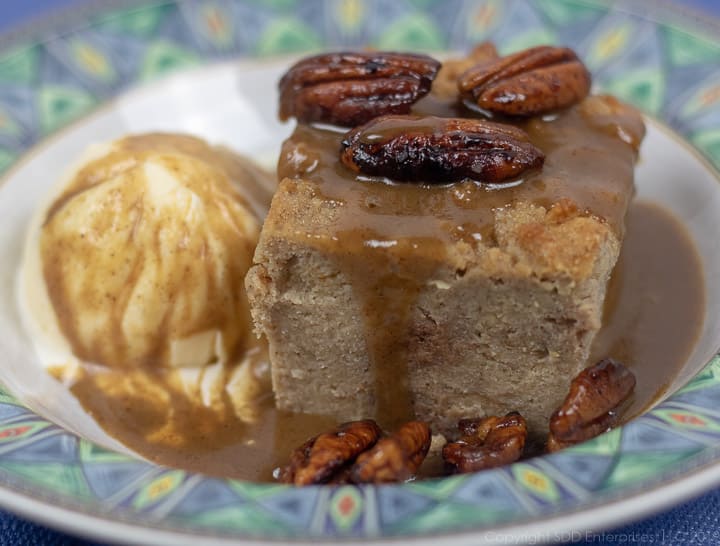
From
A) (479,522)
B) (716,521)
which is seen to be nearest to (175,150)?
(479,522)

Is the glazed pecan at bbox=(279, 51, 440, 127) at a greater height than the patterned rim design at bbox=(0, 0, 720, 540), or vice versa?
the glazed pecan at bbox=(279, 51, 440, 127)

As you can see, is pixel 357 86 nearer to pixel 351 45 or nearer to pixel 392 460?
pixel 392 460

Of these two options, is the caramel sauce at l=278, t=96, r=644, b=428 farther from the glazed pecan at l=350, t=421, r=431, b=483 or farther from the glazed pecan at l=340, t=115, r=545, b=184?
the glazed pecan at l=350, t=421, r=431, b=483

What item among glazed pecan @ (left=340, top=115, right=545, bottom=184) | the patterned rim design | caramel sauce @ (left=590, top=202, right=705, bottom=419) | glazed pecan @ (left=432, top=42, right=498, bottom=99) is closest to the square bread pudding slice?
glazed pecan @ (left=340, top=115, right=545, bottom=184)

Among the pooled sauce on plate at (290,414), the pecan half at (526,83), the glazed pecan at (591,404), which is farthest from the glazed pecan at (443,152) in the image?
the pooled sauce on plate at (290,414)

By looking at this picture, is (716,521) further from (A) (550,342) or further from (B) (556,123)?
(B) (556,123)

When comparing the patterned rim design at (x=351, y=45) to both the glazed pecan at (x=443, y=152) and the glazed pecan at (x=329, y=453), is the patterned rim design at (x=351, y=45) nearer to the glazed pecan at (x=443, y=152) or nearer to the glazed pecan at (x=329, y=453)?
the glazed pecan at (x=329, y=453)

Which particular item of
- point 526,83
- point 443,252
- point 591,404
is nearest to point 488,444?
point 591,404
